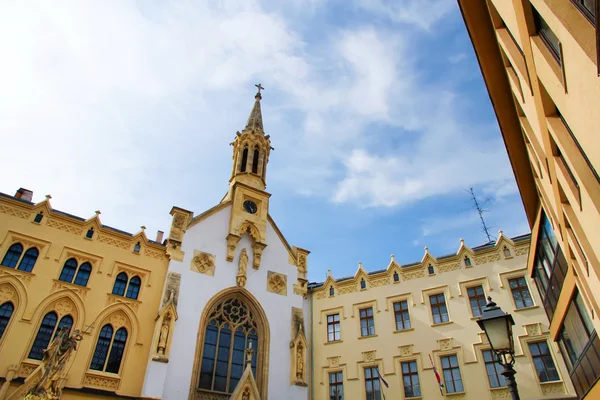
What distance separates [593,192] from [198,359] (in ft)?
58.1

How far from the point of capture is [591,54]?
4.55m

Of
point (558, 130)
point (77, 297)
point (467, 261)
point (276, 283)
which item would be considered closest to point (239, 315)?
point (276, 283)

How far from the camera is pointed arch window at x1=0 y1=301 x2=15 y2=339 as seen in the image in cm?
1562

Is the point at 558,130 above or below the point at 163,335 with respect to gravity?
below

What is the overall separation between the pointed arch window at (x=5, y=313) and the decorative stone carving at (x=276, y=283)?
12.0 m

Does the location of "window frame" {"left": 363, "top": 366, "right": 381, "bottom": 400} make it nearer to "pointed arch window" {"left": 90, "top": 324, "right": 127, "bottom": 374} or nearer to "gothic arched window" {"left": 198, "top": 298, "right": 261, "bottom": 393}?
"gothic arched window" {"left": 198, "top": 298, "right": 261, "bottom": 393}

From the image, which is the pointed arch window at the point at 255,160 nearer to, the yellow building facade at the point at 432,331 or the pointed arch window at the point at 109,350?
the yellow building facade at the point at 432,331

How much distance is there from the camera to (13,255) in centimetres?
1688

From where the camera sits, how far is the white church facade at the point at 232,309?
724 inches

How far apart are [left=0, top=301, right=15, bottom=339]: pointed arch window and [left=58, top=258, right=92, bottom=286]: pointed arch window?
2008 mm

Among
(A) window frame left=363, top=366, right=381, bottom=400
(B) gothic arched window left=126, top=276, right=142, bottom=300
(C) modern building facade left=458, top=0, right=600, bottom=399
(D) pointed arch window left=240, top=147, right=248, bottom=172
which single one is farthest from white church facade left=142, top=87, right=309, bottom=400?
(C) modern building facade left=458, top=0, right=600, bottom=399

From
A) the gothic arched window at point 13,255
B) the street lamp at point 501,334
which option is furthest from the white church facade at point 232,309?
the street lamp at point 501,334

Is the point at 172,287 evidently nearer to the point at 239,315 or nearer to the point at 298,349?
the point at 239,315

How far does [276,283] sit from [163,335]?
722 cm
